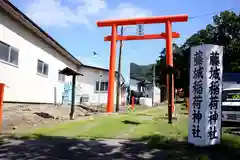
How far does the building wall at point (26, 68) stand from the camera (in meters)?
13.9

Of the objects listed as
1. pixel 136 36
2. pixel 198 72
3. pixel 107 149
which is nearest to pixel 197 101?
pixel 198 72

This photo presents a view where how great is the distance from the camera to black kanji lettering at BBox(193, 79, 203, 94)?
8024 mm

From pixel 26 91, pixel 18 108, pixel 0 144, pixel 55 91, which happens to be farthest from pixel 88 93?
pixel 0 144

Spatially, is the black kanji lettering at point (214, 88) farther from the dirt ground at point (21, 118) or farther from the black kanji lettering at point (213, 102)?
the dirt ground at point (21, 118)

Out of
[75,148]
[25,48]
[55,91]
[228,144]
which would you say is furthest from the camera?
[55,91]

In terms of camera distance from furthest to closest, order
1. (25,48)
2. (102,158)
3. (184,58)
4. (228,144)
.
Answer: (184,58) → (25,48) → (228,144) → (102,158)

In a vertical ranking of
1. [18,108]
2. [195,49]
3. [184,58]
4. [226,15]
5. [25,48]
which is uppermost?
[226,15]

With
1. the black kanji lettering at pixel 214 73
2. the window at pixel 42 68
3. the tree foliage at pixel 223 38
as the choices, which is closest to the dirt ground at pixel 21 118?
the window at pixel 42 68

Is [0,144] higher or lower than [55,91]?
lower

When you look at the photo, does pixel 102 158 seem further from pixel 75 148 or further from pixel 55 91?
pixel 55 91

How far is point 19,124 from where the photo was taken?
1151 cm

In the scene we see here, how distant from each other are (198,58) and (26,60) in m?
10.4

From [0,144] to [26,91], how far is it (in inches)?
342

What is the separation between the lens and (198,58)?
8188 millimetres
